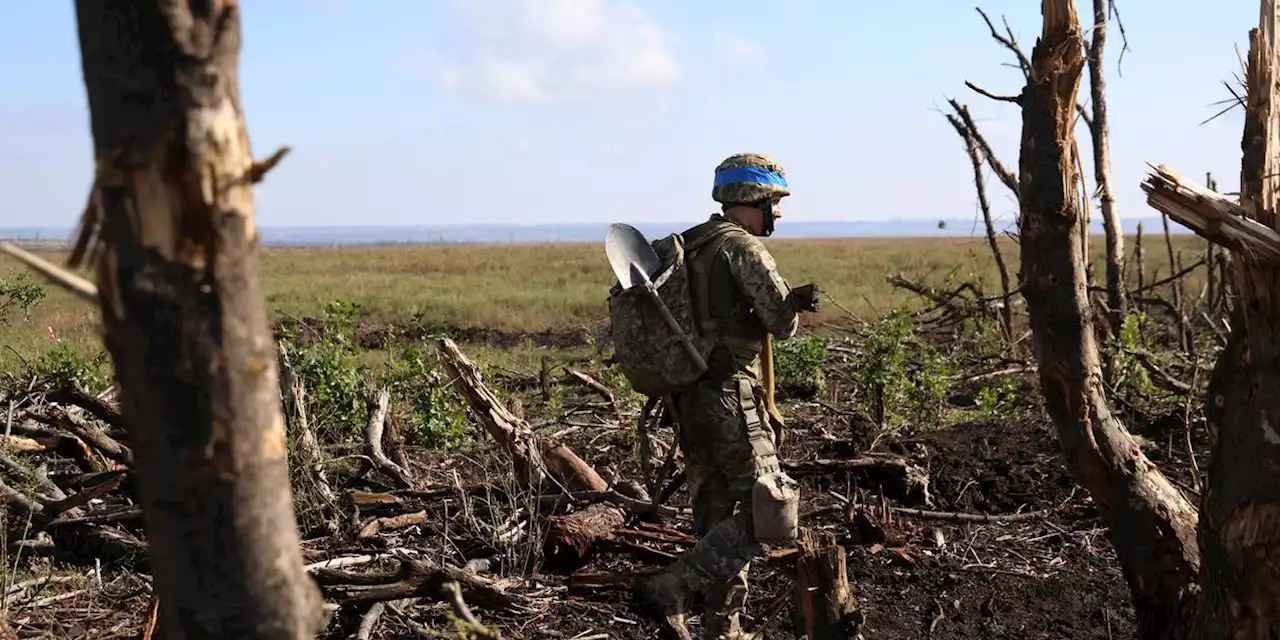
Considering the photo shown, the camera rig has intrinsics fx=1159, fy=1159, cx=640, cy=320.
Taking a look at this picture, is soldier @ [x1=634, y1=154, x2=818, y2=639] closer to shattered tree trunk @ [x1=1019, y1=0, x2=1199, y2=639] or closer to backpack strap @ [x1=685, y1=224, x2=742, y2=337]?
backpack strap @ [x1=685, y1=224, x2=742, y2=337]

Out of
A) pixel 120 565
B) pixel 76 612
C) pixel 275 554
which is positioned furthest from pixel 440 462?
pixel 275 554

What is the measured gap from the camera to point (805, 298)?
4352 mm

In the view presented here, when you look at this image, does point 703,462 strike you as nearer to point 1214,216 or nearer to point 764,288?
point 764,288

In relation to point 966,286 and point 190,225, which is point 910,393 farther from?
point 190,225

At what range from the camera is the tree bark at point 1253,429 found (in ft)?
11.0

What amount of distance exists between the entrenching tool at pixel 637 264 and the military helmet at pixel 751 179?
382 millimetres

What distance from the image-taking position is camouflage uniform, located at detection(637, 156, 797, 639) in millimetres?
4402

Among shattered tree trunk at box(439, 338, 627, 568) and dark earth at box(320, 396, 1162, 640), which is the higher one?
shattered tree trunk at box(439, 338, 627, 568)

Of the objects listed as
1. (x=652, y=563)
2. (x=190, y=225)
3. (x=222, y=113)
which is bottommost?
(x=652, y=563)

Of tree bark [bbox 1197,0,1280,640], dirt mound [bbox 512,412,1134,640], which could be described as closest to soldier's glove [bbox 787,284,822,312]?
dirt mound [bbox 512,412,1134,640]

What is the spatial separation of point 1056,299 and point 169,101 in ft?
11.0

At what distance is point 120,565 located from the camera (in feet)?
16.5

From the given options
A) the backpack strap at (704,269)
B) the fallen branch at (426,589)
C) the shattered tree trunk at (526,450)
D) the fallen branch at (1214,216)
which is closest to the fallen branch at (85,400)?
the shattered tree trunk at (526,450)

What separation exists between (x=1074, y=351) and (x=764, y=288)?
114 centimetres
